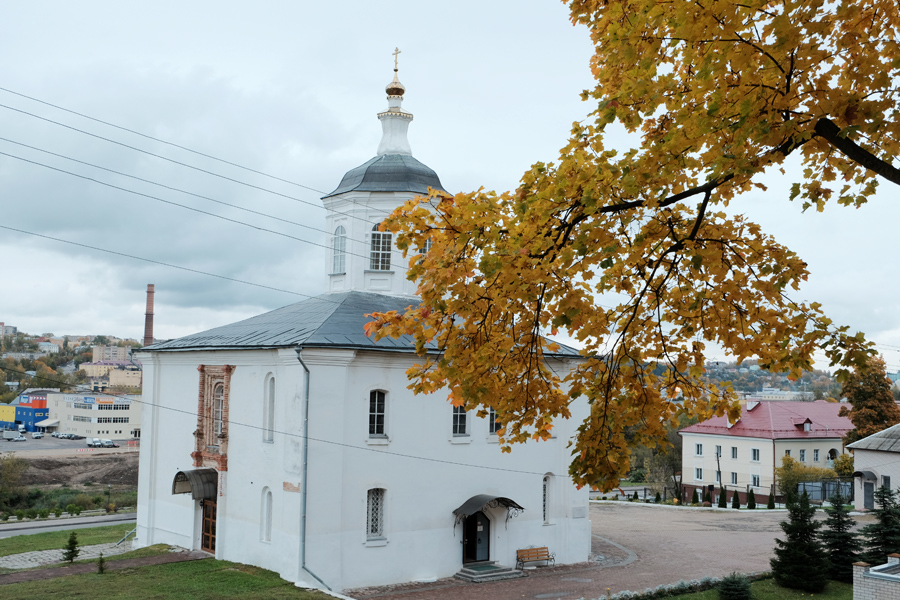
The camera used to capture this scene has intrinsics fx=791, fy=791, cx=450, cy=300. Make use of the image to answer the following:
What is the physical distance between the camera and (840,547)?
20828mm

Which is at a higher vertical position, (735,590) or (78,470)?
(735,590)

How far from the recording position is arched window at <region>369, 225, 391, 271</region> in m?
24.7

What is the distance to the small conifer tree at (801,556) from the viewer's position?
19250mm

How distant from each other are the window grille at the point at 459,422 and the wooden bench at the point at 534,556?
3853 millimetres

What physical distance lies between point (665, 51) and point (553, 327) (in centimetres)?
236

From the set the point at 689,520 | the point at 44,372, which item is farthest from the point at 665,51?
the point at 44,372

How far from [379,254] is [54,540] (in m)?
16.0

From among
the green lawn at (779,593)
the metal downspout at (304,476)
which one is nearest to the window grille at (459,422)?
the metal downspout at (304,476)

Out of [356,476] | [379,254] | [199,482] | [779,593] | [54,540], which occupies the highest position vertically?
Answer: [379,254]

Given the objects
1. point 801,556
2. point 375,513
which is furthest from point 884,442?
point 375,513

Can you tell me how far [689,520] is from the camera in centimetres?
3459

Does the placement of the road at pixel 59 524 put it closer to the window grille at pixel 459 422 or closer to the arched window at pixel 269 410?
the arched window at pixel 269 410

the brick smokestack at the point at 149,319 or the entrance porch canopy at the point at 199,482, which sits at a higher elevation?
the brick smokestack at the point at 149,319

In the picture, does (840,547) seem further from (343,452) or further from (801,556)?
(343,452)
